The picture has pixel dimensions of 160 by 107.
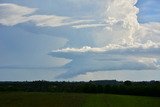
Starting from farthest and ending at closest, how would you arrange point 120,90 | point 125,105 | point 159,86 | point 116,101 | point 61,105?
point 120,90, point 159,86, point 116,101, point 125,105, point 61,105

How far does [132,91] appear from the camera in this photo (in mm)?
118000

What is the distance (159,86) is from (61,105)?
45140mm

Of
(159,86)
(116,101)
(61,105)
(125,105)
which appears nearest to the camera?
(61,105)

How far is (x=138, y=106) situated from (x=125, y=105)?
131 inches

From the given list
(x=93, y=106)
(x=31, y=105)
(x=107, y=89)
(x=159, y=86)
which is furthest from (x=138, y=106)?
(x=107, y=89)

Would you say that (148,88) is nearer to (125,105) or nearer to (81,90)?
(81,90)

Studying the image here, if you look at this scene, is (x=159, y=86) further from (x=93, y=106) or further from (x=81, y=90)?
(x=93, y=106)

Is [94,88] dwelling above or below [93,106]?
above

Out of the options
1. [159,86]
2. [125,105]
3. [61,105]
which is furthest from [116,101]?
[159,86]

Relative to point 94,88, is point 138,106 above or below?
below

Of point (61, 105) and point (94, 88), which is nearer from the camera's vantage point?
point (61, 105)

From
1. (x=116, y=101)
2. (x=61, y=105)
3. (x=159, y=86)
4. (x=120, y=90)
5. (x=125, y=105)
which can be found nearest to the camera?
(x=61, y=105)

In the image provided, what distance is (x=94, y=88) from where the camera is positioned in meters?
127

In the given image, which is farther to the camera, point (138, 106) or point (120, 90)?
point (120, 90)
